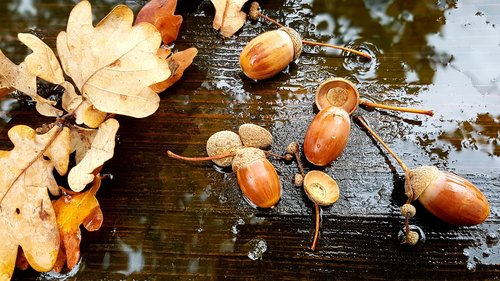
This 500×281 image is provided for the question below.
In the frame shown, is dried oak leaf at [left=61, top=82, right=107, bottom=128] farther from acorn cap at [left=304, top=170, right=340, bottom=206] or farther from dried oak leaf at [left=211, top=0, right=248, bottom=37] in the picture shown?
acorn cap at [left=304, top=170, right=340, bottom=206]

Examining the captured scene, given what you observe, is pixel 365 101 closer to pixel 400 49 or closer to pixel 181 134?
pixel 400 49

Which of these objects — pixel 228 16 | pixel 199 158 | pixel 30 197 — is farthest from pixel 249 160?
pixel 30 197

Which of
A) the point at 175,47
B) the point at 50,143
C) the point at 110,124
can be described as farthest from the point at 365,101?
the point at 50,143

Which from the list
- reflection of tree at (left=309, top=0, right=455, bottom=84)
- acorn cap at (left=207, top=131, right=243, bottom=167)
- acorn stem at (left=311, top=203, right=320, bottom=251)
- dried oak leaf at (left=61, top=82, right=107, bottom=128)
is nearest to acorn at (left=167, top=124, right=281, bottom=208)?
acorn cap at (left=207, top=131, right=243, bottom=167)

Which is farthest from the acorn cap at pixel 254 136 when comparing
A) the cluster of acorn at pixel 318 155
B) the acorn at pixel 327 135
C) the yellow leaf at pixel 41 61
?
the yellow leaf at pixel 41 61

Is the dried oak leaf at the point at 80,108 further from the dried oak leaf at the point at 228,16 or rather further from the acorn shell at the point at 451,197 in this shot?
the acorn shell at the point at 451,197
